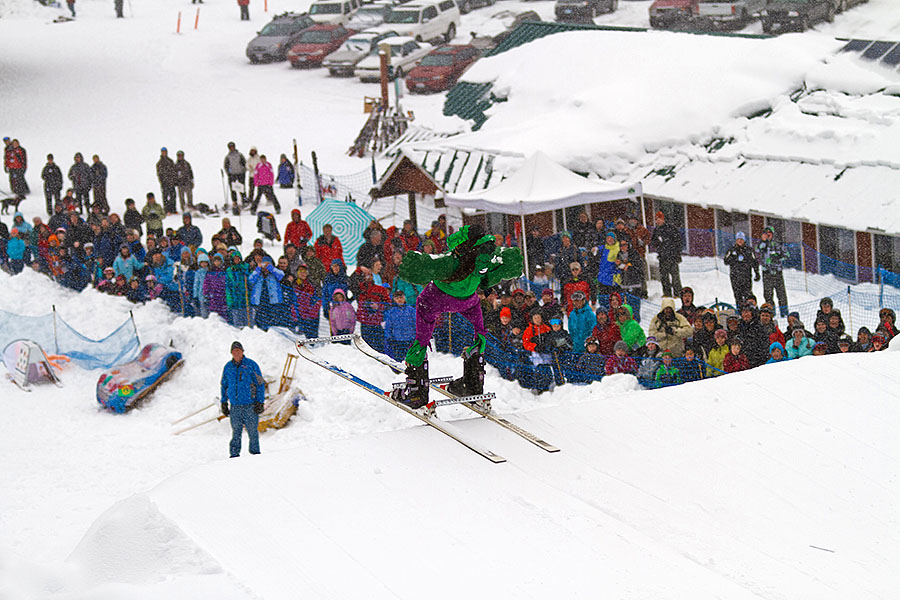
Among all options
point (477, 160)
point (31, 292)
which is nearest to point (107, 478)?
point (31, 292)

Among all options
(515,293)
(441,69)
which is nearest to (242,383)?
(515,293)

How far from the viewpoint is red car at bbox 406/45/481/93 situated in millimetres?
30766

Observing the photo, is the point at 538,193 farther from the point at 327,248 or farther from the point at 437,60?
the point at 437,60

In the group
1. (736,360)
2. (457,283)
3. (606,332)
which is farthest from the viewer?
(606,332)

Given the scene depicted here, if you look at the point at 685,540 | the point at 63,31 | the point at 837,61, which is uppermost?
the point at 63,31

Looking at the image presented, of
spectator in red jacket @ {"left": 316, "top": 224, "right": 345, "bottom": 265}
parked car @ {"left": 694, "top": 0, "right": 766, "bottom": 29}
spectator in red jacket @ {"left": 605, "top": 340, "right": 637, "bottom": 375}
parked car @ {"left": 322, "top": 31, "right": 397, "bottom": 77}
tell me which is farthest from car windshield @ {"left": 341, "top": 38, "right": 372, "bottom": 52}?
spectator in red jacket @ {"left": 605, "top": 340, "right": 637, "bottom": 375}

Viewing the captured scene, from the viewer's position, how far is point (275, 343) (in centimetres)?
1370

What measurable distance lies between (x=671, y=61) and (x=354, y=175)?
6.85m

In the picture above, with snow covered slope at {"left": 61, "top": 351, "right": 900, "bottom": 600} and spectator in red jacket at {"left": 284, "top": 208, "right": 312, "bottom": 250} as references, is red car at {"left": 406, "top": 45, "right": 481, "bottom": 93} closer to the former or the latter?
spectator in red jacket at {"left": 284, "top": 208, "right": 312, "bottom": 250}

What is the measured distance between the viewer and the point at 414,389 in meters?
8.55

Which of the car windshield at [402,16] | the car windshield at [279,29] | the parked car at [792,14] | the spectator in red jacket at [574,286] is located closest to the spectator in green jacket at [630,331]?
the spectator in red jacket at [574,286]

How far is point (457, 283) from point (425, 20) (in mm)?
27989

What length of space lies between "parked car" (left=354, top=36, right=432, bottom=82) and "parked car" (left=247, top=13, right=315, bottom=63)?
3.42 m

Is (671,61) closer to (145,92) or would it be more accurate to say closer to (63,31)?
(145,92)
